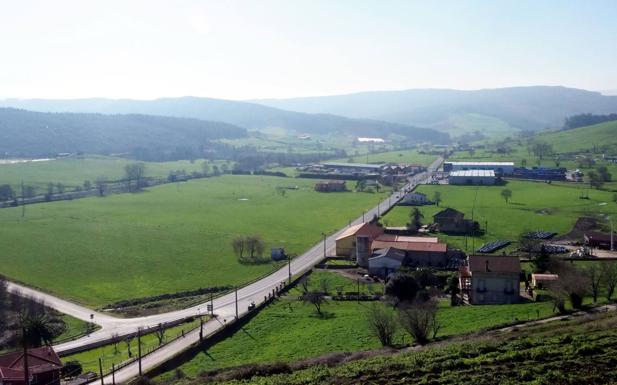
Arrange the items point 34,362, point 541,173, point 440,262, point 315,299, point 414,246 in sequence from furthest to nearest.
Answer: point 541,173 → point 414,246 → point 440,262 → point 315,299 → point 34,362

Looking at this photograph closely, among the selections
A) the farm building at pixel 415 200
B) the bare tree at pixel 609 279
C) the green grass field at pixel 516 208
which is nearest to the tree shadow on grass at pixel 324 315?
the bare tree at pixel 609 279

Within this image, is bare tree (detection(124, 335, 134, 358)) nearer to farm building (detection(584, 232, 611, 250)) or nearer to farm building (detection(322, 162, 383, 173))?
farm building (detection(584, 232, 611, 250))

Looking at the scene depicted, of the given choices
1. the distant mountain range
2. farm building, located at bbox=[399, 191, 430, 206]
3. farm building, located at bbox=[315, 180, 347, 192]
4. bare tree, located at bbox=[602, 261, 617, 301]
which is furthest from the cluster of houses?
the distant mountain range

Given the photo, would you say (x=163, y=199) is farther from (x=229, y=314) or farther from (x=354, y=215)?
(x=229, y=314)

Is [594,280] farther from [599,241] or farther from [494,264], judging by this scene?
[599,241]

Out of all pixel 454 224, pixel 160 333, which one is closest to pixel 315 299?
pixel 160 333
